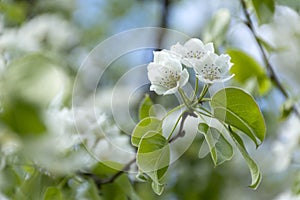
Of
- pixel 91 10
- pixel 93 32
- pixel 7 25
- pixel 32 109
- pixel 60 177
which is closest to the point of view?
pixel 32 109

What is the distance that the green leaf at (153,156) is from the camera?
1.62ft

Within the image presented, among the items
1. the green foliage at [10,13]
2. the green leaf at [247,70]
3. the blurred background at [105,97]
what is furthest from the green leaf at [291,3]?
the green foliage at [10,13]

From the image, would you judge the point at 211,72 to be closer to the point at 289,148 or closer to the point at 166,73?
the point at 166,73

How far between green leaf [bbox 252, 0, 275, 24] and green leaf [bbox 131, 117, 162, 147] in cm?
24

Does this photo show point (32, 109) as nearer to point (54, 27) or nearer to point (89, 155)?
point (89, 155)

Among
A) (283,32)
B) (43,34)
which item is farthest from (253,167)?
(43,34)

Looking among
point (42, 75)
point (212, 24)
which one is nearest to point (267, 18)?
point (212, 24)

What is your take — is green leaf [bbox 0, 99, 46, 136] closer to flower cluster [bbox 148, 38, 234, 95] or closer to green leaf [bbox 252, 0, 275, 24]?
flower cluster [bbox 148, 38, 234, 95]

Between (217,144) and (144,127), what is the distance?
0.06 metres

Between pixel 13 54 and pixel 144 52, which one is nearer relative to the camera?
pixel 144 52

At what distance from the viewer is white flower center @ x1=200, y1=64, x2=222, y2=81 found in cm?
48

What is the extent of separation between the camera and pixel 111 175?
0.72 meters

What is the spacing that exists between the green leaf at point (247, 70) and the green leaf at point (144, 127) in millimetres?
355

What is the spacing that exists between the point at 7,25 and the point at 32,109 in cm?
99
